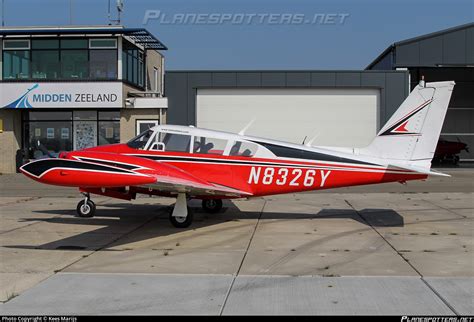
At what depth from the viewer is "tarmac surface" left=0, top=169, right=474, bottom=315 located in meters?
5.31

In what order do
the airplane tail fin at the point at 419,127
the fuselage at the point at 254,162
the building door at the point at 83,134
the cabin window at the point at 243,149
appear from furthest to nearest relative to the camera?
1. the building door at the point at 83,134
2. the cabin window at the point at 243,149
3. the fuselage at the point at 254,162
4. the airplane tail fin at the point at 419,127

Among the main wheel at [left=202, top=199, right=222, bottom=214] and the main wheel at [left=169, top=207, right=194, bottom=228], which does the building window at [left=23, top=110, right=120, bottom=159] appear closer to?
the main wheel at [left=202, top=199, right=222, bottom=214]

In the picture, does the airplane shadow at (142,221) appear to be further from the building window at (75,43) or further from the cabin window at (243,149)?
the building window at (75,43)

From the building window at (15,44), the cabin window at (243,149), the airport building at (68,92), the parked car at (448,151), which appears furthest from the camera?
the parked car at (448,151)

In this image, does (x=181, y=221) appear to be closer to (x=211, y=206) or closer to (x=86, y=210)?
(x=211, y=206)

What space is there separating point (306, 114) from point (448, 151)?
46.5 feet

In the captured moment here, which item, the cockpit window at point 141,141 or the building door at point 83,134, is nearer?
the cockpit window at point 141,141

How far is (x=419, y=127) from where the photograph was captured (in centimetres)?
1028

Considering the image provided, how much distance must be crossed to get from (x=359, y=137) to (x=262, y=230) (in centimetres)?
1509

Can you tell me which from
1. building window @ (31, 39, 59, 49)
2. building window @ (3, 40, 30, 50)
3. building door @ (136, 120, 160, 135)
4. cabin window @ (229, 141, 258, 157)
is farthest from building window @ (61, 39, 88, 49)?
cabin window @ (229, 141, 258, 157)

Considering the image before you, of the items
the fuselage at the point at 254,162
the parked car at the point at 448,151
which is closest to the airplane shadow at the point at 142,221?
the fuselage at the point at 254,162

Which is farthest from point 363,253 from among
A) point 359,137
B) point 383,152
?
point 359,137

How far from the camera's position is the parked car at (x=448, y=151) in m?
33.0

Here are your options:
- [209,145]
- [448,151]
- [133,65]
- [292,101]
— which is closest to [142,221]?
[209,145]
